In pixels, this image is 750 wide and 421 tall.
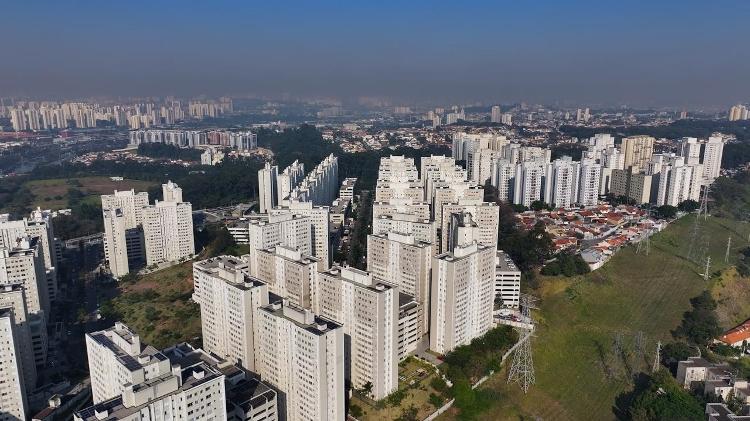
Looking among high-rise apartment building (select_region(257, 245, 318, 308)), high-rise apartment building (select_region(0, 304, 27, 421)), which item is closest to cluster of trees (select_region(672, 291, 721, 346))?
high-rise apartment building (select_region(257, 245, 318, 308))

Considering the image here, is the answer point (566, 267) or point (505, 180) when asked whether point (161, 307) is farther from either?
point (505, 180)

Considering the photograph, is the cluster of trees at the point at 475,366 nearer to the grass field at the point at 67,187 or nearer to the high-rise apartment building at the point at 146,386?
the high-rise apartment building at the point at 146,386

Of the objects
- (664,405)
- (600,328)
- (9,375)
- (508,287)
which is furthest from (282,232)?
(664,405)

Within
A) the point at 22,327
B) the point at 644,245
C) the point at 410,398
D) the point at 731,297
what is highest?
the point at 22,327

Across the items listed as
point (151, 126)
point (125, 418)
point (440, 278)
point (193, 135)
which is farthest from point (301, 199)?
point (151, 126)

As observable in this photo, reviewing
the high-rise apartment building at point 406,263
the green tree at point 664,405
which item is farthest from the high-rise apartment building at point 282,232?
the green tree at point 664,405

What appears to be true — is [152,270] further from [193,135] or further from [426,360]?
[193,135]
